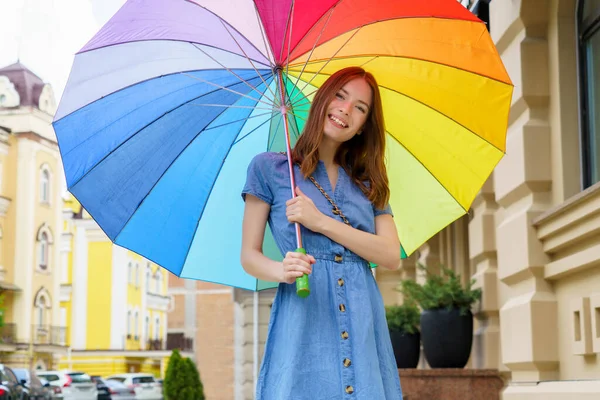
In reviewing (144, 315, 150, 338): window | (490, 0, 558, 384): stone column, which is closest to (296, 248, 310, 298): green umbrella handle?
(490, 0, 558, 384): stone column

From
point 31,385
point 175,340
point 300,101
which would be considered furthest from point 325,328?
point 175,340

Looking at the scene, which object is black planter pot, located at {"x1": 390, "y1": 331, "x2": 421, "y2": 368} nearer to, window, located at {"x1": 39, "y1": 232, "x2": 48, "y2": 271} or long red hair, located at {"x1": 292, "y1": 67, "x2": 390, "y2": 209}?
long red hair, located at {"x1": 292, "y1": 67, "x2": 390, "y2": 209}

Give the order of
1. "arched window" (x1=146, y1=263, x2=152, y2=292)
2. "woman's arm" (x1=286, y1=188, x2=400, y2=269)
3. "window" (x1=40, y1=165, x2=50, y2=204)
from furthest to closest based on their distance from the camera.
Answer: "arched window" (x1=146, y1=263, x2=152, y2=292)
"window" (x1=40, y1=165, x2=50, y2=204)
"woman's arm" (x1=286, y1=188, x2=400, y2=269)

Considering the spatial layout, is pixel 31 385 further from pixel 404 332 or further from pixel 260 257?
pixel 260 257

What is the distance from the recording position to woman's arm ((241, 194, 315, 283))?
2828 millimetres

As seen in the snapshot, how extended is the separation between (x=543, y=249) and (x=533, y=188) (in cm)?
39

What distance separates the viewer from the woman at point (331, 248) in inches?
114

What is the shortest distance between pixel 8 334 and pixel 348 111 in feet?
146

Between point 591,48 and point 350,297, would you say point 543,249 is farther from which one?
point 350,297

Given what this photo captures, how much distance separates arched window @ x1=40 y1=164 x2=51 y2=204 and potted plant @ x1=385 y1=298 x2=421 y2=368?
137ft

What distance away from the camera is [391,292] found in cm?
1325

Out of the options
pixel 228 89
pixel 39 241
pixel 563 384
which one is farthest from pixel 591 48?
pixel 39 241

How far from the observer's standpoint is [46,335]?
4828 cm

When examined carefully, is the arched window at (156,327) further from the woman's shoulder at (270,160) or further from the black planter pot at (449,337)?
the woman's shoulder at (270,160)
